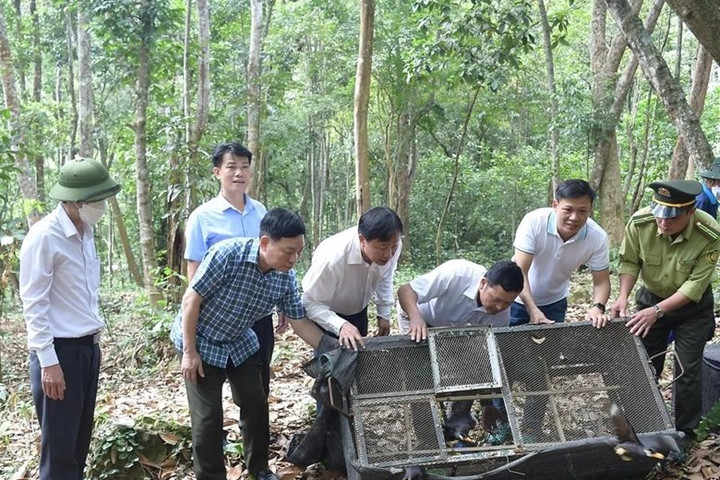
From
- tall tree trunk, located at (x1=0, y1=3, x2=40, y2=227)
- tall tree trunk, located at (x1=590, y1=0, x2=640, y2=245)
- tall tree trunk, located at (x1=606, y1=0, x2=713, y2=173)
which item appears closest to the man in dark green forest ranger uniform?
tall tree trunk, located at (x1=606, y1=0, x2=713, y2=173)

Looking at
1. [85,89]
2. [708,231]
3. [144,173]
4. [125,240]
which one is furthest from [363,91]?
[125,240]

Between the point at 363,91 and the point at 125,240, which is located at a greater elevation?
the point at 363,91

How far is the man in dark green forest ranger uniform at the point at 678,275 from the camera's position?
3756 millimetres

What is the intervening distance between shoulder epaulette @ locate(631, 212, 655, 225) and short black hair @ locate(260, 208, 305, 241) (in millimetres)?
2129

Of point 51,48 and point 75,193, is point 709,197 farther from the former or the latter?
point 51,48

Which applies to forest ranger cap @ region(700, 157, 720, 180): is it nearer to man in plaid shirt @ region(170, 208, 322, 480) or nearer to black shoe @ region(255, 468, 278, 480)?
man in plaid shirt @ region(170, 208, 322, 480)

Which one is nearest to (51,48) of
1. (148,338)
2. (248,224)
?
(148,338)

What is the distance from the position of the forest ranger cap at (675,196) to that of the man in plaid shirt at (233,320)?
2.07 metres

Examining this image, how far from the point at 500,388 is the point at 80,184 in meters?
2.45

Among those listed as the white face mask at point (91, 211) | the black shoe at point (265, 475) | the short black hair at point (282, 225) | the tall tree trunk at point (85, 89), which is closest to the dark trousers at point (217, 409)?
the black shoe at point (265, 475)

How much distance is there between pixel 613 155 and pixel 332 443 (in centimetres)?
970

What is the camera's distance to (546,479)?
342cm

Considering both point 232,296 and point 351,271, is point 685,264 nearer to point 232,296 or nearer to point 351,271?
point 351,271

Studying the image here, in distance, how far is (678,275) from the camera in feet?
12.8
